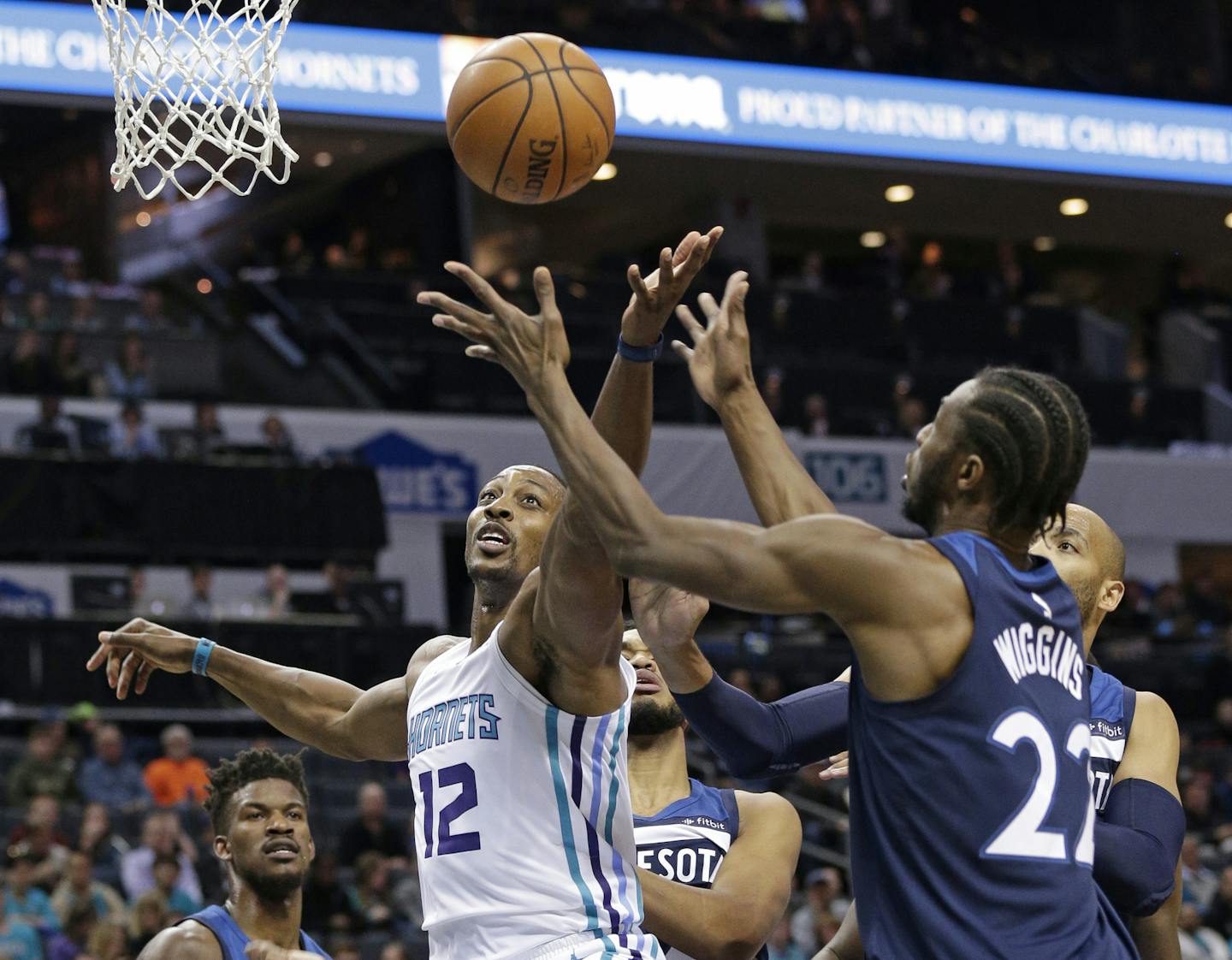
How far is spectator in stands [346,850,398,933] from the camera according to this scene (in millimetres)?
10188

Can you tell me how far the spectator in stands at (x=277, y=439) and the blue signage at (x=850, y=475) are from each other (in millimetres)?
5395

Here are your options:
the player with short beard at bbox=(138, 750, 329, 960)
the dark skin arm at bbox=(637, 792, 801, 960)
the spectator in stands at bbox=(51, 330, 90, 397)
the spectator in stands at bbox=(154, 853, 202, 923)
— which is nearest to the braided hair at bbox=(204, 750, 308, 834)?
the player with short beard at bbox=(138, 750, 329, 960)

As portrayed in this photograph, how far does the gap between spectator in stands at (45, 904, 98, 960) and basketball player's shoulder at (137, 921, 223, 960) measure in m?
4.51

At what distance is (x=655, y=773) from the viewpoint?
4.61 metres

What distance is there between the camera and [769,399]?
18.8m

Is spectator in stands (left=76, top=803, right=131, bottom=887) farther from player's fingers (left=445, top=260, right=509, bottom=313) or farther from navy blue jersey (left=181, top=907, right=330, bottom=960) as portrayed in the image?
player's fingers (left=445, top=260, right=509, bottom=313)

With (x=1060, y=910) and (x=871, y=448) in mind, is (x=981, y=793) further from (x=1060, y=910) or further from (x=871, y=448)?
(x=871, y=448)

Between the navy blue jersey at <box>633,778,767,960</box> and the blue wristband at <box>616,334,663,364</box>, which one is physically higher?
the blue wristband at <box>616,334,663,364</box>

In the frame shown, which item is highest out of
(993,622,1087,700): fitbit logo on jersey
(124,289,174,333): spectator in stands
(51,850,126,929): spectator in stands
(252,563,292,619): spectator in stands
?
(124,289,174,333): spectator in stands

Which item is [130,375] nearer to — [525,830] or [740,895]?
[740,895]

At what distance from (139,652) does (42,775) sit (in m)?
7.14

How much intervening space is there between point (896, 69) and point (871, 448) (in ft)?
15.6

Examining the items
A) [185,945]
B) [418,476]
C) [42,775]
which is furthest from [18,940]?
[418,476]

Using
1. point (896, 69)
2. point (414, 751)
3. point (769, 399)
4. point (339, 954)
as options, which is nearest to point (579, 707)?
point (414, 751)
